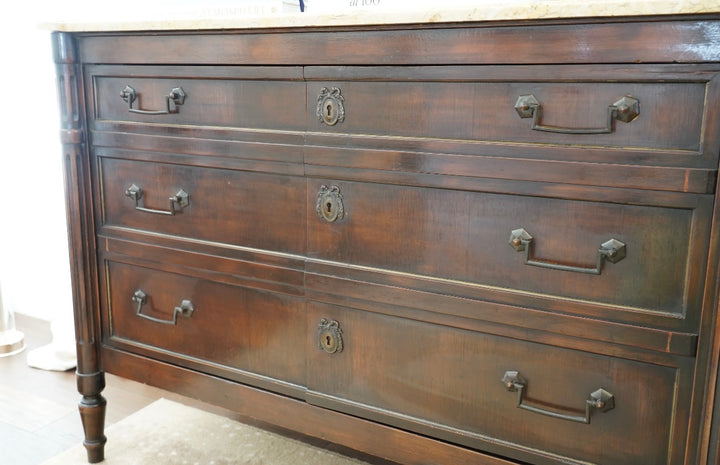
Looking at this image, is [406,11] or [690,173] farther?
[406,11]

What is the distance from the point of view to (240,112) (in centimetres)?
135

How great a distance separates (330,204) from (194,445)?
87cm

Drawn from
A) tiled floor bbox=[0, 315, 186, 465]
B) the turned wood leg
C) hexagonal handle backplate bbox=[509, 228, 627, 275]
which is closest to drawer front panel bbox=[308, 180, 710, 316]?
hexagonal handle backplate bbox=[509, 228, 627, 275]

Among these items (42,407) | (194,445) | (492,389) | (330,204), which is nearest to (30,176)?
(42,407)

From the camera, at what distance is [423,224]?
119cm

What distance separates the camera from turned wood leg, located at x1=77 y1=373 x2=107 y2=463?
1.67m

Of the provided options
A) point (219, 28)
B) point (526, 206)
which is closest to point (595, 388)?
point (526, 206)

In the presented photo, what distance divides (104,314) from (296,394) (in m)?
0.55

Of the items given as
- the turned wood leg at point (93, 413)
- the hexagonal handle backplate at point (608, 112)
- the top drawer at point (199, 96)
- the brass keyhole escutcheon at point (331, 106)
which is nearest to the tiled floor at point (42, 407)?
the turned wood leg at point (93, 413)

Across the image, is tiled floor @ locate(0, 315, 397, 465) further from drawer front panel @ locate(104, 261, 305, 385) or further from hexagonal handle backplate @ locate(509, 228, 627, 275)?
hexagonal handle backplate @ locate(509, 228, 627, 275)

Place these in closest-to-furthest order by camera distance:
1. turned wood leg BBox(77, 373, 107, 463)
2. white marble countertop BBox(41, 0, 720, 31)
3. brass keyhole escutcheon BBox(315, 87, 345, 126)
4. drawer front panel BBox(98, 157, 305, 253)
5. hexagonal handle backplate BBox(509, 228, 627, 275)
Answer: white marble countertop BBox(41, 0, 720, 31) < hexagonal handle backplate BBox(509, 228, 627, 275) < brass keyhole escutcheon BBox(315, 87, 345, 126) < drawer front panel BBox(98, 157, 305, 253) < turned wood leg BBox(77, 373, 107, 463)

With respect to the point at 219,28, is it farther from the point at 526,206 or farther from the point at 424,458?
the point at 424,458

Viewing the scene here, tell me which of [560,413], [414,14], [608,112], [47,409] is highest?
[414,14]

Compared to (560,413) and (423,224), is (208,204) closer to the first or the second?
(423,224)
